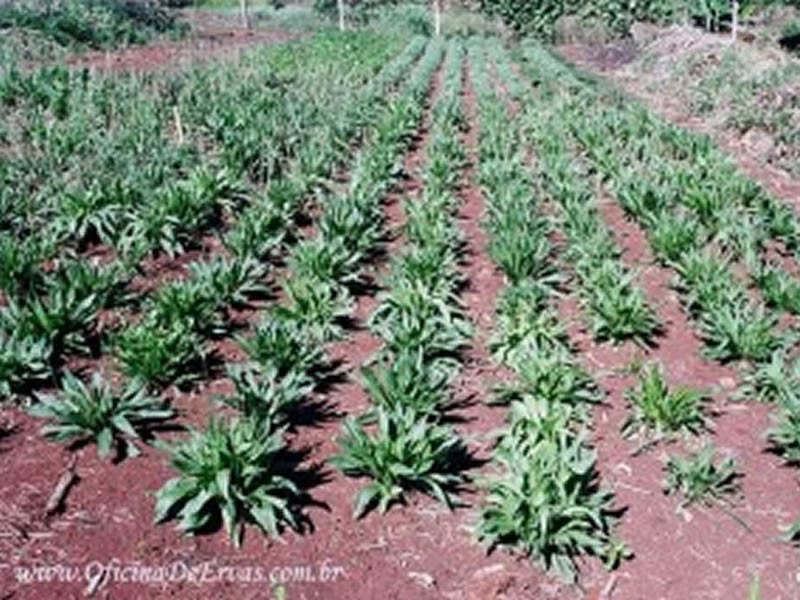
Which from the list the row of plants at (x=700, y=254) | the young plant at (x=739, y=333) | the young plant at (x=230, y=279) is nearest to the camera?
the row of plants at (x=700, y=254)

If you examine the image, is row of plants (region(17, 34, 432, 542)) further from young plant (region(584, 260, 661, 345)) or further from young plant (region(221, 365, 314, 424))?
young plant (region(584, 260, 661, 345))

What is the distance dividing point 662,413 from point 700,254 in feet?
11.2

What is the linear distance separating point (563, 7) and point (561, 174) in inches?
1326

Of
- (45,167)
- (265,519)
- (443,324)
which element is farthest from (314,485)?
(45,167)

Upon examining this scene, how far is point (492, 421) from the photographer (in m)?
6.45

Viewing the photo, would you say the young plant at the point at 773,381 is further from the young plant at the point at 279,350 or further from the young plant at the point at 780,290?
the young plant at the point at 279,350

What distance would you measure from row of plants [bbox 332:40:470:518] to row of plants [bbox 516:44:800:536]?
4.82 ft

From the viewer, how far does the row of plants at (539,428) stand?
4980 millimetres

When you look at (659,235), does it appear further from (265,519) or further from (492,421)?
(265,519)

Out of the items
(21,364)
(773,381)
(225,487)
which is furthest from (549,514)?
(21,364)

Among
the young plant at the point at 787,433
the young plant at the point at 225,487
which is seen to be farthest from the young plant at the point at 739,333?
the young plant at the point at 225,487

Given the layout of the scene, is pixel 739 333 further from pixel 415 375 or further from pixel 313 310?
pixel 313 310

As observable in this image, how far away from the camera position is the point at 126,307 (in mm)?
7629

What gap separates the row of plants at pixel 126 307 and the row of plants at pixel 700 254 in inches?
134
